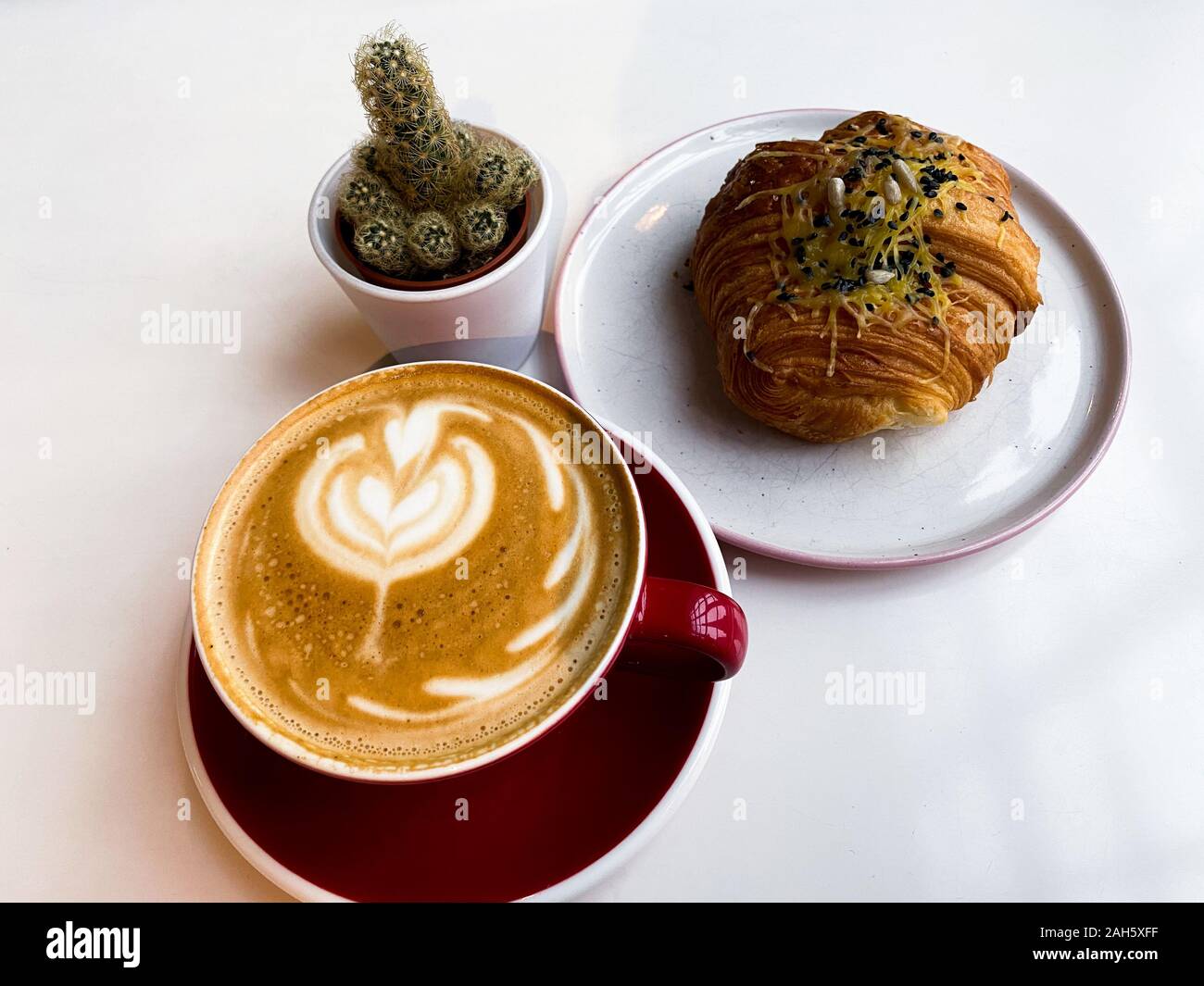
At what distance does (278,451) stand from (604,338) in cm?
53

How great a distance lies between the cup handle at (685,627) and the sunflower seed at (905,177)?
607 millimetres

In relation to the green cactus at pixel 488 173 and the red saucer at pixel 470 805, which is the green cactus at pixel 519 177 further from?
the red saucer at pixel 470 805

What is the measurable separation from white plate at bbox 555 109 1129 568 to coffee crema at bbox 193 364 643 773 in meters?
0.29

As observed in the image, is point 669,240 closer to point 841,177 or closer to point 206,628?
point 841,177

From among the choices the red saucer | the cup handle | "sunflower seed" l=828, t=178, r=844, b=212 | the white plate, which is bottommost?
the red saucer

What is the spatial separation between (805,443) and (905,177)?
14.1 inches

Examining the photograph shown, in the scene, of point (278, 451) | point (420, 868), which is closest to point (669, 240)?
point (278, 451)

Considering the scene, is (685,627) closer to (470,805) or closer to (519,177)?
(470,805)

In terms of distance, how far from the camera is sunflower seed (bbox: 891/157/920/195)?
3.68ft

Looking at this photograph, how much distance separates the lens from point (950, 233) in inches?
45.2

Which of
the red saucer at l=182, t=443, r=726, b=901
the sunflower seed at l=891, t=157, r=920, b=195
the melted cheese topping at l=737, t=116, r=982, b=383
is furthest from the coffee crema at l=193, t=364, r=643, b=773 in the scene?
the sunflower seed at l=891, t=157, r=920, b=195

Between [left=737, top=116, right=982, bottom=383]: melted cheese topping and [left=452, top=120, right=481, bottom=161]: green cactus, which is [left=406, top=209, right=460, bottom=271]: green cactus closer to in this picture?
[left=452, top=120, right=481, bottom=161]: green cactus

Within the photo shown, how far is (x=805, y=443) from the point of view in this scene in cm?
123

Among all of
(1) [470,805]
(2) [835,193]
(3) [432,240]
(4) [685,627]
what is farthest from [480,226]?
(1) [470,805]
